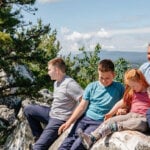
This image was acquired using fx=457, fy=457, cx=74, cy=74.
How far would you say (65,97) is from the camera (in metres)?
9.44

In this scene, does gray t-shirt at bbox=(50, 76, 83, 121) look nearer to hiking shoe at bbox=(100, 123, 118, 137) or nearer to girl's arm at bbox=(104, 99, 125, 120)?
girl's arm at bbox=(104, 99, 125, 120)

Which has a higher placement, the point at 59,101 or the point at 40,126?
the point at 59,101

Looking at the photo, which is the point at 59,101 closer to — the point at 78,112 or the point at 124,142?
the point at 78,112

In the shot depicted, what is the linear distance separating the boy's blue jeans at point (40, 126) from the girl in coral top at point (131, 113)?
4.11 ft

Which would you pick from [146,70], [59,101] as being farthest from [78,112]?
[146,70]

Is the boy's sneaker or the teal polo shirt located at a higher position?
the teal polo shirt

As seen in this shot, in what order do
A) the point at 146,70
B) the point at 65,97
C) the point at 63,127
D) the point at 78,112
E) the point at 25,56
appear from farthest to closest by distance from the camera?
the point at 25,56 → the point at 65,97 → the point at 63,127 → the point at 78,112 → the point at 146,70

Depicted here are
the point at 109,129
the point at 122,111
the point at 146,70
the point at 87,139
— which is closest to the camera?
the point at 109,129

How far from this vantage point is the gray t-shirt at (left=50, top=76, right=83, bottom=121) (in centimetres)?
932

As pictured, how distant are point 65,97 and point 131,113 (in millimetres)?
1772

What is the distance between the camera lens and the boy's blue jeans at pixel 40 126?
373 inches

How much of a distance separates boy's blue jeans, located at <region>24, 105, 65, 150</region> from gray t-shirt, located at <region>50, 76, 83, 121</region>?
6.6 inches

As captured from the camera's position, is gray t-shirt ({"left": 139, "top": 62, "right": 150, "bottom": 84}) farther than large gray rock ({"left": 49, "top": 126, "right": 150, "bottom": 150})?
Yes

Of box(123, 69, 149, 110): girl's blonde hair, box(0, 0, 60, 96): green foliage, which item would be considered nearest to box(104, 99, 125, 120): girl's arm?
box(123, 69, 149, 110): girl's blonde hair
